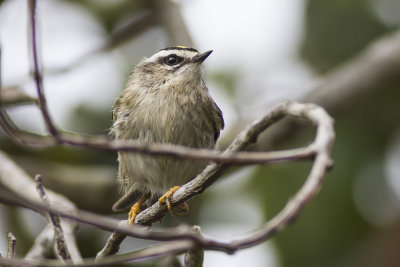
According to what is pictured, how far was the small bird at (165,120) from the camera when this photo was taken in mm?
4777

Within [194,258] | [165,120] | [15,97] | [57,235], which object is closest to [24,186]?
[15,97]

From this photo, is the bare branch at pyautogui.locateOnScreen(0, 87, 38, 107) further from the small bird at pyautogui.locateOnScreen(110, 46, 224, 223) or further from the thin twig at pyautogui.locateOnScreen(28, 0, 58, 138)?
the thin twig at pyautogui.locateOnScreen(28, 0, 58, 138)

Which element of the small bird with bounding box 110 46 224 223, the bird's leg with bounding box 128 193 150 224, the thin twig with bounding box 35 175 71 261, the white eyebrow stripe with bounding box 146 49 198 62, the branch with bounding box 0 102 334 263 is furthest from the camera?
the white eyebrow stripe with bounding box 146 49 198 62

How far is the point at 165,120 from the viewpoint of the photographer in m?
4.76

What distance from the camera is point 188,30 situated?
748 centimetres

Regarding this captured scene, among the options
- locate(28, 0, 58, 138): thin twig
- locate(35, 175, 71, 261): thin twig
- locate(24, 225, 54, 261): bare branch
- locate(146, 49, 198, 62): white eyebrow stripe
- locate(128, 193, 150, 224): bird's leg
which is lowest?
locate(128, 193, 150, 224): bird's leg

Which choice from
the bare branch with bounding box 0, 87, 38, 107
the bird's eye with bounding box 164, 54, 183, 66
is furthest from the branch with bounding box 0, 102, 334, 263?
the bare branch with bounding box 0, 87, 38, 107

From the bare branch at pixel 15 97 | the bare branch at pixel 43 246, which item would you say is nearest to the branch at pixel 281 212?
the bare branch at pixel 43 246

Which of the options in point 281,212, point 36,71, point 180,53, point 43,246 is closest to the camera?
point 281,212

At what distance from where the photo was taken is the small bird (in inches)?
188

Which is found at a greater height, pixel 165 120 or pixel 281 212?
pixel 281 212

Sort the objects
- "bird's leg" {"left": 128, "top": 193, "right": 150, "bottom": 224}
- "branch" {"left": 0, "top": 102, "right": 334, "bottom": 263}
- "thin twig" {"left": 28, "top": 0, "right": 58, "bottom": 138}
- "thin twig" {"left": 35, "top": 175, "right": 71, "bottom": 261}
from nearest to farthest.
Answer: "branch" {"left": 0, "top": 102, "right": 334, "bottom": 263} < "thin twig" {"left": 28, "top": 0, "right": 58, "bottom": 138} < "thin twig" {"left": 35, "top": 175, "right": 71, "bottom": 261} < "bird's leg" {"left": 128, "top": 193, "right": 150, "bottom": 224}

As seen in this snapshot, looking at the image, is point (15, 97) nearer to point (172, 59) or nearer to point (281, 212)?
point (172, 59)

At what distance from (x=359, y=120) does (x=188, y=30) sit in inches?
92.5
